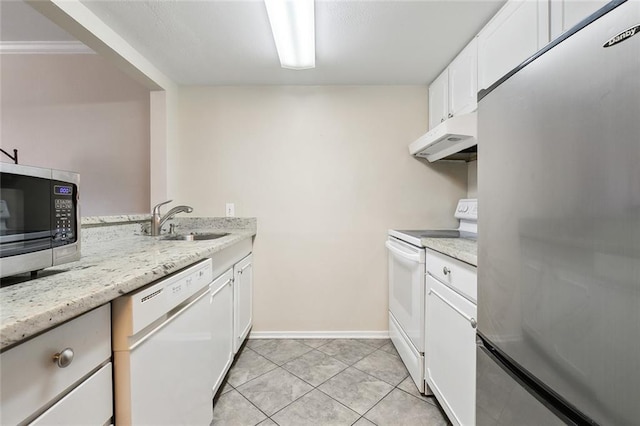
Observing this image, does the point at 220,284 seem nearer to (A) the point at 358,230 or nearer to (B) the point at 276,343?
(B) the point at 276,343

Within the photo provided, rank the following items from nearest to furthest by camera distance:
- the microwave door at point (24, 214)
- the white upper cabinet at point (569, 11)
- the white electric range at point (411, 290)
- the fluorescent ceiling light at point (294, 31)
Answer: the microwave door at point (24, 214) → the white upper cabinet at point (569, 11) → the fluorescent ceiling light at point (294, 31) → the white electric range at point (411, 290)

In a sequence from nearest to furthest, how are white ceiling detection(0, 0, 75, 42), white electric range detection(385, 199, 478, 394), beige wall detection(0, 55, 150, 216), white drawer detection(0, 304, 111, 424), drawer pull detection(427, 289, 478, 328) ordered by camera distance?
white drawer detection(0, 304, 111, 424) → drawer pull detection(427, 289, 478, 328) → white electric range detection(385, 199, 478, 394) → white ceiling detection(0, 0, 75, 42) → beige wall detection(0, 55, 150, 216)

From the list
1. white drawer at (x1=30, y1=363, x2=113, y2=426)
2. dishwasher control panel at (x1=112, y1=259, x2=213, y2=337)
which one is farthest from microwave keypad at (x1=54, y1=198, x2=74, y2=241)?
white drawer at (x1=30, y1=363, x2=113, y2=426)

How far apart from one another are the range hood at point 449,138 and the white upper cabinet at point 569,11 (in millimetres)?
550

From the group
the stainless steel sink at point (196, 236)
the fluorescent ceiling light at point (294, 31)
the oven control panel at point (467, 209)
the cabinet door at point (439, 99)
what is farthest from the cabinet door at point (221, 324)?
the cabinet door at point (439, 99)

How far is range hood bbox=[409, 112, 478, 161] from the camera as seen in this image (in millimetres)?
1572

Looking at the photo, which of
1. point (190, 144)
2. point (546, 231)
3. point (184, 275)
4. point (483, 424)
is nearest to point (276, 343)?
point (184, 275)

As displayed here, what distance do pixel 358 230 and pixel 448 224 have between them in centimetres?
79

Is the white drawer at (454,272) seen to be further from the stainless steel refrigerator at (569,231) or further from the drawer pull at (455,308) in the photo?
the stainless steel refrigerator at (569,231)

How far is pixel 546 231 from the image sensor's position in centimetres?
61

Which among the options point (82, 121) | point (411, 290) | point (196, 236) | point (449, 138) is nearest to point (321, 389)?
point (411, 290)

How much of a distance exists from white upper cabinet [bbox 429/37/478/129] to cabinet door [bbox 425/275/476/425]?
1.17 m

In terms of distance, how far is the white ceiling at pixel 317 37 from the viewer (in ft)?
4.61

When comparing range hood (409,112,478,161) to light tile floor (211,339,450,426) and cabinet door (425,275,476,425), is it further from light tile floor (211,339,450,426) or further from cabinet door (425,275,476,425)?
light tile floor (211,339,450,426)
